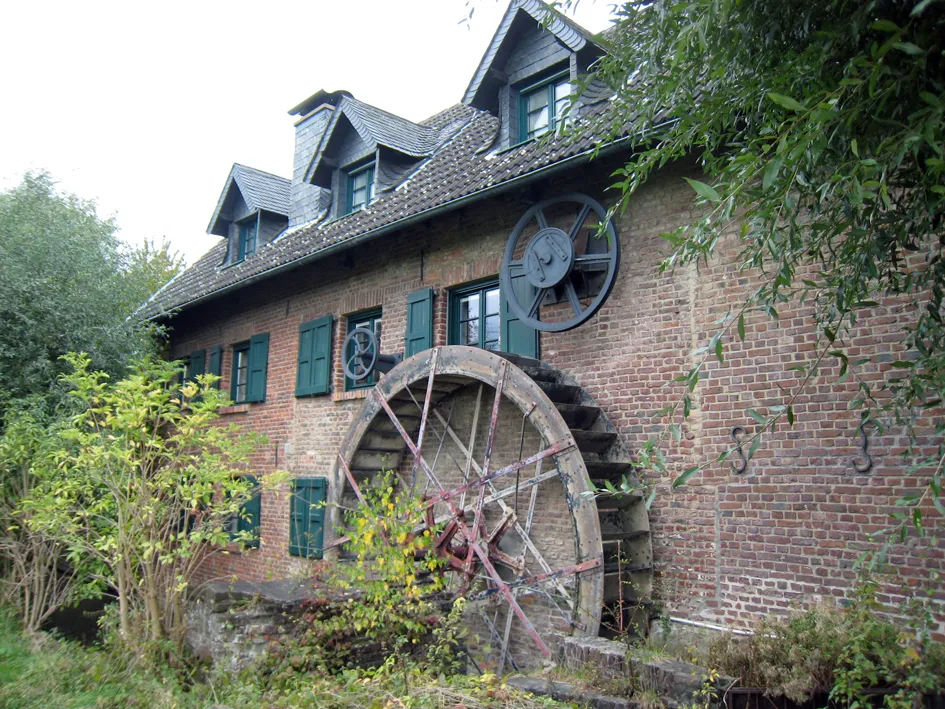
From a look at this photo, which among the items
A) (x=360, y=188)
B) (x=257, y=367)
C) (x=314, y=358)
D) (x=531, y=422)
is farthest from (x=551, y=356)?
(x=257, y=367)

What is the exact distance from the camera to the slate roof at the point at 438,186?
6797 mm

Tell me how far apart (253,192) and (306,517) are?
6.40 meters

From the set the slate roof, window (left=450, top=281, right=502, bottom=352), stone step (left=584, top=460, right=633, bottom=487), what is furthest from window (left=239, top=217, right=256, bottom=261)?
stone step (left=584, top=460, right=633, bottom=487)

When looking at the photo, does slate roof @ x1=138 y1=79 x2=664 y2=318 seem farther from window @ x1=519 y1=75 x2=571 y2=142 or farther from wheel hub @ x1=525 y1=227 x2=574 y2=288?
wheel hub @ x1=525 y1=227 x2=574 y2=288

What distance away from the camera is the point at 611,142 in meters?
6.17

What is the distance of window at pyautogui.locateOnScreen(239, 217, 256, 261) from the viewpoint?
13.3 meters

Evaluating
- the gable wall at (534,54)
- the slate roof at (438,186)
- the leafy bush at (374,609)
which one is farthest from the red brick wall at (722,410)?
the gable wall at (534,54)

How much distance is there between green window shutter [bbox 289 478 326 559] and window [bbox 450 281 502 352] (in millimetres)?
2839

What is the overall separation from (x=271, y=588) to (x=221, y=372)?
6.18 m

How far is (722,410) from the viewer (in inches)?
235

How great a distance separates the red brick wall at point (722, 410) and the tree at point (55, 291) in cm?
537

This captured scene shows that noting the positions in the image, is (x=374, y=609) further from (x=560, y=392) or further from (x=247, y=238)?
(x=247, y=238)

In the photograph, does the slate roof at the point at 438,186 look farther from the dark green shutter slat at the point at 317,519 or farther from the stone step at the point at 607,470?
the dark green shutter slat at the point at 317,519

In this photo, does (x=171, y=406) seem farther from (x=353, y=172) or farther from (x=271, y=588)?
(x=353, y=172)
